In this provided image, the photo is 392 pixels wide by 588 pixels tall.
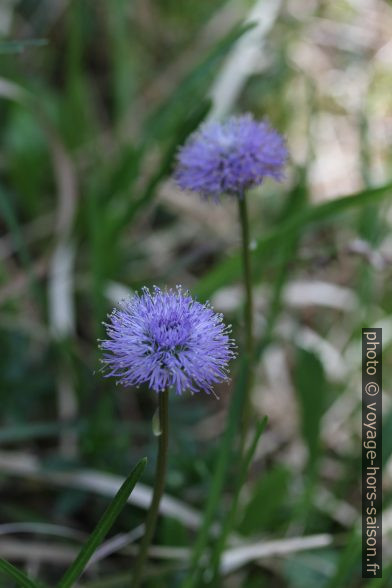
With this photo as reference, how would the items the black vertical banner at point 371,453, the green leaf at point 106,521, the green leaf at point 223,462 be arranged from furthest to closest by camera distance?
the black vertical banner at point 371,453 → the green leaf at point 223,462 → the green leaf at point 106,521

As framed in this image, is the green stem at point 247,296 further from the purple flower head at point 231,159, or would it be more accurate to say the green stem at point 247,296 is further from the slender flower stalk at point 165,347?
the slender flower stalk at point 165,347

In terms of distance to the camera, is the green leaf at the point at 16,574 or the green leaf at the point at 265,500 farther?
the green leaf at the point at 265,500

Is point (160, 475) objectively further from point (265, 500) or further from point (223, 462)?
point (265, 500)

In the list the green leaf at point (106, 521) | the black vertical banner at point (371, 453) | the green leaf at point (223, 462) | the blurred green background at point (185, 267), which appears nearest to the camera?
the green leaf at point (106, 521)

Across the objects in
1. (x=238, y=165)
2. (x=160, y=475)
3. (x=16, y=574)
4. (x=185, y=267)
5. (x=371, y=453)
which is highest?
(x=185, y=267)

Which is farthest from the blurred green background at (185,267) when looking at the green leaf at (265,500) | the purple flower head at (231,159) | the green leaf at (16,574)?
the green leaf at (16,574)

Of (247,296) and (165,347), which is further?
(247,296)

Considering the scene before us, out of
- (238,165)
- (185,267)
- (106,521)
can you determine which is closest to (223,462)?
(106,521)
